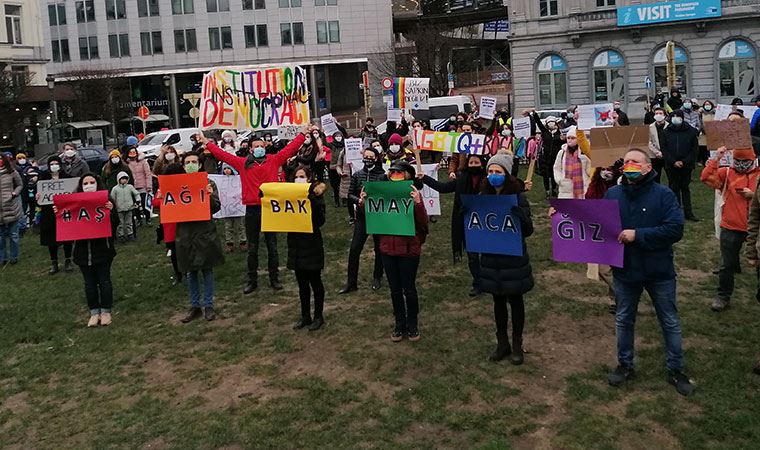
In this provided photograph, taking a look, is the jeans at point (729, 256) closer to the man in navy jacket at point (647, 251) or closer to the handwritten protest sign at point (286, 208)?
the man in navy jacket at point (647, 251)

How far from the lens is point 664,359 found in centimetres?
697

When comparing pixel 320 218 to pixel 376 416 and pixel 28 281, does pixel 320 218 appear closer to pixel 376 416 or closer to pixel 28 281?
pixel 376 416

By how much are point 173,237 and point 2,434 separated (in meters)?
3.55

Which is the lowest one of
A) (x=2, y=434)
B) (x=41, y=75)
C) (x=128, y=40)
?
(x=2, y=434)

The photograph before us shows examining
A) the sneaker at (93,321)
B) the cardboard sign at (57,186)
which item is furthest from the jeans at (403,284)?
the cardboard sign at (57,186)

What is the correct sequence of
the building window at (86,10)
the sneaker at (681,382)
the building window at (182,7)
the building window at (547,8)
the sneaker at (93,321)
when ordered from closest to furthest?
1. the sneaker at (681,382)
2. the sneaker at (93,321)
3. the building window at (547,8)
4. the building window at (182,7)
5. the building window at (86,10)

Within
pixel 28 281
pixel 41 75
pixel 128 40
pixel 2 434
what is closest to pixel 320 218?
pixel 2 434

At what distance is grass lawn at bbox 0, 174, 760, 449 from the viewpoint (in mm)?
5816

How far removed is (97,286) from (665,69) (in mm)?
42681

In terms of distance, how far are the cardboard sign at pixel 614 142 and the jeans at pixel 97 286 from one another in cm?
596

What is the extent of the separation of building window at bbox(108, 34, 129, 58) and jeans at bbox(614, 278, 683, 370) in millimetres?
75096

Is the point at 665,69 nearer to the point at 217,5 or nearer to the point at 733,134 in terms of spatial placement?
the point at 733,134

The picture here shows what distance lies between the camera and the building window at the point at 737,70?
140 ft

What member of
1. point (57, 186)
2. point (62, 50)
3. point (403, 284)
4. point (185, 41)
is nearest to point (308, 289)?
point (403, 284)
